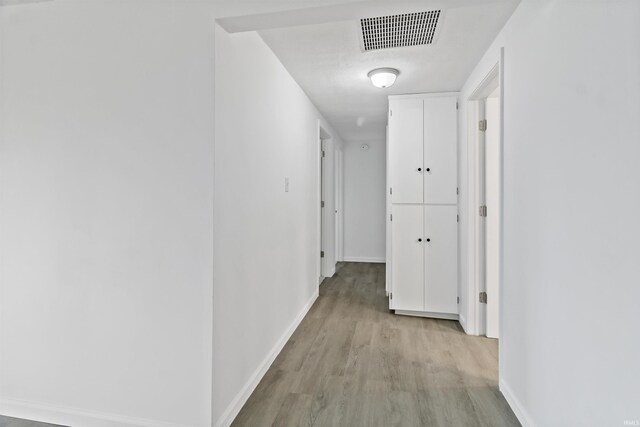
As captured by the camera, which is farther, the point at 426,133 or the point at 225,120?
the point at 426,133

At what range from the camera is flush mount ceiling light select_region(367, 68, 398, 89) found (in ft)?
8.91

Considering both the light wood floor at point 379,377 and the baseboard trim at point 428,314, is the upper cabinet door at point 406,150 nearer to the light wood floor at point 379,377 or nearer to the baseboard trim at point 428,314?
the baseboard trim at point 428,314

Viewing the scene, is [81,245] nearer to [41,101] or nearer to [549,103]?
[41,101]

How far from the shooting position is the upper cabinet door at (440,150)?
330cm

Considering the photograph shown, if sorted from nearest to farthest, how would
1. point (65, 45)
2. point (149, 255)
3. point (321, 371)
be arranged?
point (149, 255) < point (65, 45) < point (321, 371)

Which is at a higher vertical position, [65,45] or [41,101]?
[65,45]

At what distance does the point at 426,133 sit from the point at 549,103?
1944 millimetres

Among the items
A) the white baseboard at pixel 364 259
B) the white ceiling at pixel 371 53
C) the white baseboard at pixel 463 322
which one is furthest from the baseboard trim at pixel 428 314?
the white baseboard at pixel 364 259

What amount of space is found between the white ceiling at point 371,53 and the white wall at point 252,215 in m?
0.20

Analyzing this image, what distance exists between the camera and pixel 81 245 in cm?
178

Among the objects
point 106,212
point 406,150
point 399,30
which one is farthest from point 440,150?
point 106,212

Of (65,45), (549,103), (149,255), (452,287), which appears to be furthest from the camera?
(452,287)

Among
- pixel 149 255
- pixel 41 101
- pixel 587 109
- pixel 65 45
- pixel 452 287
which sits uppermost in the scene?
pixel 65 45

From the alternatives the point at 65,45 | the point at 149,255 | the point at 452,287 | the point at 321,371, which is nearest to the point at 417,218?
the point at 452,287
